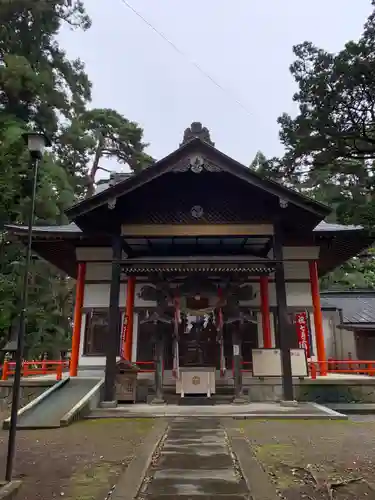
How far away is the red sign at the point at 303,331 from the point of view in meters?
13.8

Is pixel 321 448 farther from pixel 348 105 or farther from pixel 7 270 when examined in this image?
pixel 7 270

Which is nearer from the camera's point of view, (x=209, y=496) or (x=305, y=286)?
(x=209, y=496)

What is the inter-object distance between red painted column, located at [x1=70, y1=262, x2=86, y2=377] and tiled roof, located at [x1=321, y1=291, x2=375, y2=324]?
518 inches

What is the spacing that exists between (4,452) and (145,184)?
7.69 m

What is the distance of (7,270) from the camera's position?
59.3 ft

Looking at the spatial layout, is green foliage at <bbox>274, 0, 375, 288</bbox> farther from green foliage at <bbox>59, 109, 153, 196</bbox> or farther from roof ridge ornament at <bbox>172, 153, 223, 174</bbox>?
green foliage at <bbox>59, 109, 153, 196</bbox>

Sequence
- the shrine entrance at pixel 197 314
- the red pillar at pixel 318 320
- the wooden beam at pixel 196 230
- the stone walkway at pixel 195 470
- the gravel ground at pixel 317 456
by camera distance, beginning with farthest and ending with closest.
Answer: the red pillar at pixel 318 320
the wooden beam at pixel 196 230
the shrine entrance at pixel 197 314
the gravel ground at pixel 317 456
the stone walkway at pixel 195 470

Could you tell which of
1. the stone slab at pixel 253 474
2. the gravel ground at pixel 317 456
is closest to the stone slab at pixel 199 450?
the stone slab at pixel 253 474

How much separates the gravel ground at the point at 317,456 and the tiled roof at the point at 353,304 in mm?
12433

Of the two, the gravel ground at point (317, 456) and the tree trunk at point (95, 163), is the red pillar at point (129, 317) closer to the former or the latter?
the gravel ground at point (317, 456)

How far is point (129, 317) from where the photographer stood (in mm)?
13625

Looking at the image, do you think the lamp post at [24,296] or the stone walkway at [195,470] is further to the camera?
the lamp post at [24,296]

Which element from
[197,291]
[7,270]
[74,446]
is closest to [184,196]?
[197,291]

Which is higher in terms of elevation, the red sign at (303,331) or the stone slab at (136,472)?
the red sign at (303,331)
